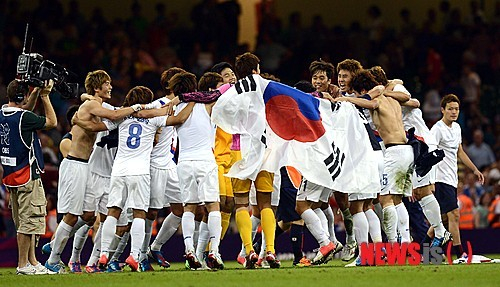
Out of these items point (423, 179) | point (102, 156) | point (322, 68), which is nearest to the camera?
point (102, 156)

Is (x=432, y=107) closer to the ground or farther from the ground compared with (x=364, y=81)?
farther from the ground

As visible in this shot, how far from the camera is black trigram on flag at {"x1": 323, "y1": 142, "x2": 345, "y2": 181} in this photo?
44.0ft

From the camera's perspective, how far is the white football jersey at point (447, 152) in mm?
15617

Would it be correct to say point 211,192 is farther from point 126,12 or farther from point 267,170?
point 126,12

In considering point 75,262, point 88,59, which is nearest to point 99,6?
point 88,59

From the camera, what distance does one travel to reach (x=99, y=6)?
2642cm

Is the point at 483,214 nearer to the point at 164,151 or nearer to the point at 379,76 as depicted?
the point at 379,76

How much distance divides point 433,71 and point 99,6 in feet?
26.2

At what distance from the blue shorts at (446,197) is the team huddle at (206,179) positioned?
432mm

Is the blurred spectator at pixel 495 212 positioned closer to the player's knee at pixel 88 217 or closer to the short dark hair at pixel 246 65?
the short dark hair at pixel 246 65

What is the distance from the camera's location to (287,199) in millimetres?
15117

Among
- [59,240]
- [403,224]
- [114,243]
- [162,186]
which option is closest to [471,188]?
[403,224]

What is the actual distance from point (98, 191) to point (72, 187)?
0.38m

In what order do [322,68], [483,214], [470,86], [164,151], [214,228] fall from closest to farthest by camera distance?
[214,228]
[164,151]
[322,68]
[483,214]
[470,86]
